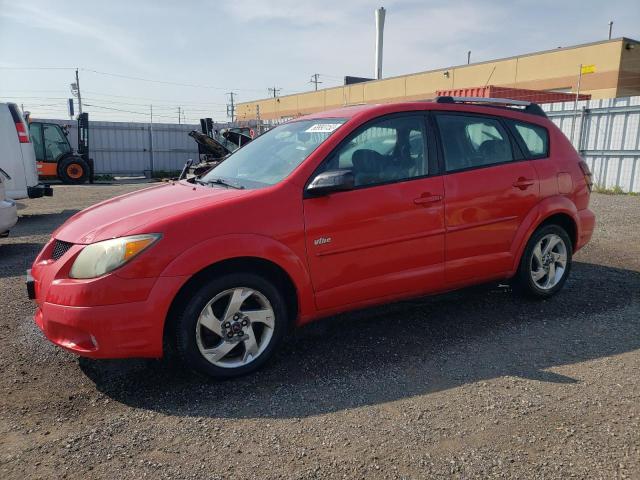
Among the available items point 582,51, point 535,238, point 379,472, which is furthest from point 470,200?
point 582,51

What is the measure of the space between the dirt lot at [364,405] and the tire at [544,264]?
273 mm

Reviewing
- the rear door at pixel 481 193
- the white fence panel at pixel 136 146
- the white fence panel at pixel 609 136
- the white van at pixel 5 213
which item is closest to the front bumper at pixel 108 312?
the rear door at pixel 481 193

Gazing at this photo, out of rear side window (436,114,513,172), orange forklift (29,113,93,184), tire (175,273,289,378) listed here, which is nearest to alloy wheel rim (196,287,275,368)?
tire (175,273,289,378)

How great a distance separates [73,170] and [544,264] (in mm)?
18256

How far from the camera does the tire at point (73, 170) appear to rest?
1844 centimetres

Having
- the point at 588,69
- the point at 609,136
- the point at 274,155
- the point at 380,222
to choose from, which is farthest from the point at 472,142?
the point at 588,69

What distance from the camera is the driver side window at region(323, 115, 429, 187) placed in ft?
11.9

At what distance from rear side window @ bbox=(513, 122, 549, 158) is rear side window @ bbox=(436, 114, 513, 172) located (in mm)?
205

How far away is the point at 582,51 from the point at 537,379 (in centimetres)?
2567

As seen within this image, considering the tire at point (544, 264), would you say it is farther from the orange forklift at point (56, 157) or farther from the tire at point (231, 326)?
the orange forklift at point (56, 157)

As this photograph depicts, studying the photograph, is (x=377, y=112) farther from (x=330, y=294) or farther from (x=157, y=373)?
(x=157, y=373)

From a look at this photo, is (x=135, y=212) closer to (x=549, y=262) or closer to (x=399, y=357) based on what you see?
(x=399, y=357)

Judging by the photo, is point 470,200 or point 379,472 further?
point 470,200

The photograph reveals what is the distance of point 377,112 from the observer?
12.5ft
